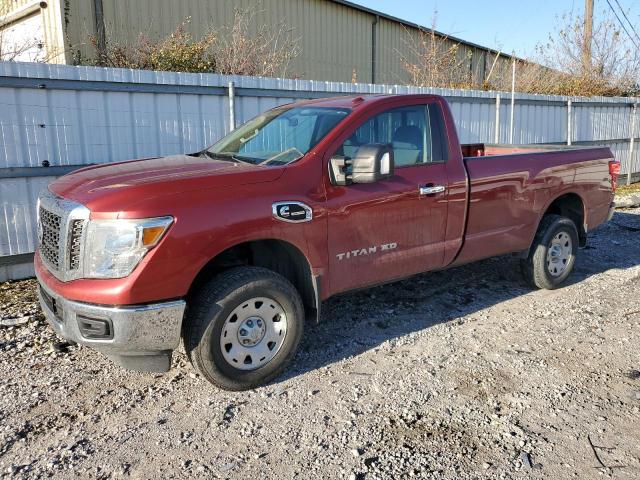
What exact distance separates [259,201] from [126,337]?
1.15m

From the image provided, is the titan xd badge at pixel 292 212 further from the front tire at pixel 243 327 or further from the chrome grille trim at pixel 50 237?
the chrome grille trim at pixel 50 237

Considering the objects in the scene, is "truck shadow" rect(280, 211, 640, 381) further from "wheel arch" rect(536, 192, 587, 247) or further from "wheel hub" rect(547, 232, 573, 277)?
"wheel arch" rect(536, 192, 587, 247)

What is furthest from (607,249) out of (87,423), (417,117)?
(87,423)

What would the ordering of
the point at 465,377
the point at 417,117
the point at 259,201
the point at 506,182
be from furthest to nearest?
the point at 506,182
the point at 417,117
the point at 465,377
the point at 259,201

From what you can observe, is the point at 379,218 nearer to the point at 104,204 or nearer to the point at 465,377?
the point at 465,377

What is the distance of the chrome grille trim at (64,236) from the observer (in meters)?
3.26

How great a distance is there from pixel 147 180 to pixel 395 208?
1.85 m

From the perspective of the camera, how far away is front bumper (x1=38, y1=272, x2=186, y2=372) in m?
3.20

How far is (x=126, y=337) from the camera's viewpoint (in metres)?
3.23

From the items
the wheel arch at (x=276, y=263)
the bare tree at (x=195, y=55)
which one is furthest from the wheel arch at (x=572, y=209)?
the bare tree at (x=195, y=55)


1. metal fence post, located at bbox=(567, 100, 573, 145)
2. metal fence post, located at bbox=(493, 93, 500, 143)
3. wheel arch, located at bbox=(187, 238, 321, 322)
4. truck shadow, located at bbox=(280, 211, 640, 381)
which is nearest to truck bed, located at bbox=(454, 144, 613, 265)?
truck shadow, located at bbox=(280, 211, 640, 381)

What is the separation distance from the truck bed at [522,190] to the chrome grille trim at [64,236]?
3112 millimetres

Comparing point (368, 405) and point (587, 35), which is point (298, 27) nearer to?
point (587, 35)

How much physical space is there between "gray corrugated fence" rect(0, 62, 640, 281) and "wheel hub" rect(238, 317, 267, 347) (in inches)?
146
